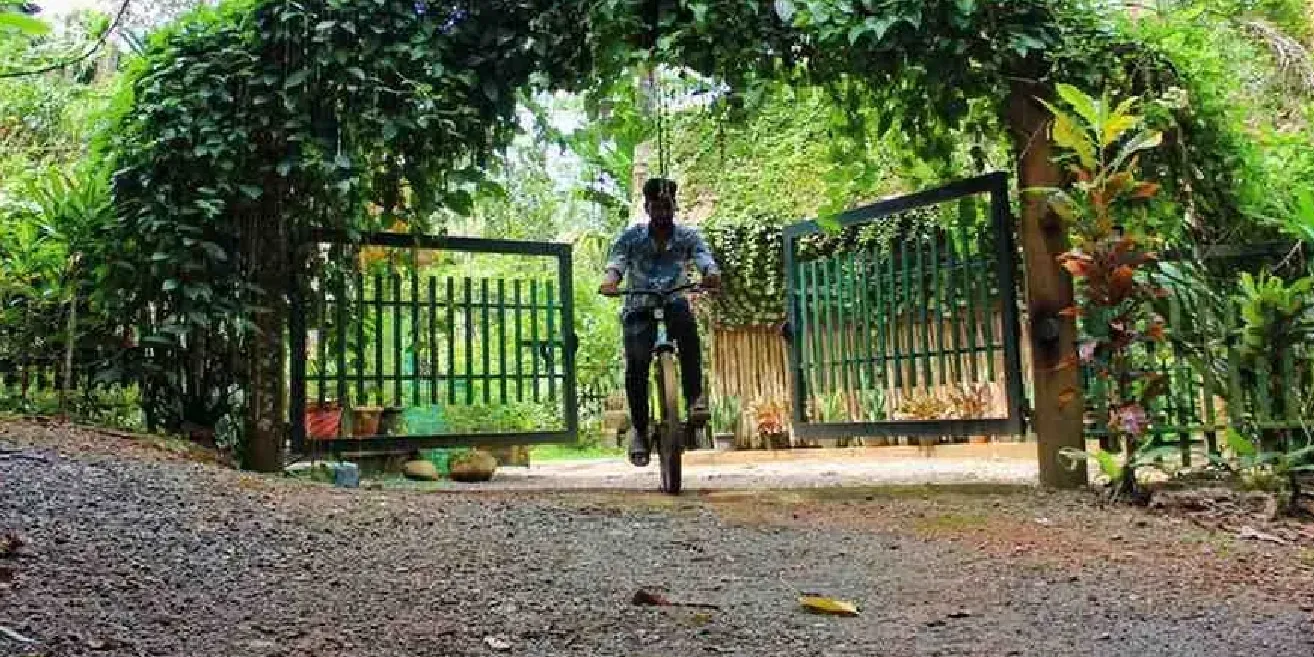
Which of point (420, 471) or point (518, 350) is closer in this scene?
point (518, 350)

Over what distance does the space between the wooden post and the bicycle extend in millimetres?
1636

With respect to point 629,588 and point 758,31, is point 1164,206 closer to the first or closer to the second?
point 758,31

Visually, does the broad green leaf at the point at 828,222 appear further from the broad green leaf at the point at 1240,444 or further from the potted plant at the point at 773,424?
the potted plant at the point at 773,424

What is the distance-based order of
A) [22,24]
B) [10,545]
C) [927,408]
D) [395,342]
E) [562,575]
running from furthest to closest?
→ [927,408]
[395,342]
[562,575]
[10,545]
[22,24]

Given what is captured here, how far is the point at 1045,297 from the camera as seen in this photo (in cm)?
486

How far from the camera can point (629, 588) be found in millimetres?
2641

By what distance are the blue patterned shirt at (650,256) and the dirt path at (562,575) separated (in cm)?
125

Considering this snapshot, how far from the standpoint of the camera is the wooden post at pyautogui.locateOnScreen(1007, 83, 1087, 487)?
4.79m

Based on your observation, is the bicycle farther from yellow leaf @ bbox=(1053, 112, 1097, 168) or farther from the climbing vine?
yellow leaf @ bbox=(1053, 112, 1097, 168)

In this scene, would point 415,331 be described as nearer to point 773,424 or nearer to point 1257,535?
point 1257,535

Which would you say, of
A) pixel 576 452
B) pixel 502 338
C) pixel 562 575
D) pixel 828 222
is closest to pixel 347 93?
pixel 502 338

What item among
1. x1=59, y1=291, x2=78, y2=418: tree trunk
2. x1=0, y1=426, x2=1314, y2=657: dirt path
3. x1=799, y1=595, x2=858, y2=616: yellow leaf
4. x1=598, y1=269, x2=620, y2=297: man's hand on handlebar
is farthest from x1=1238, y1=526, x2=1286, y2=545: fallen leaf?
x1=59, y1=291, x2=78, y2=418: tree trunk

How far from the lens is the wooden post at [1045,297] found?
4.79 m

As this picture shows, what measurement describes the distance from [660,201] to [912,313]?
6.41ft
